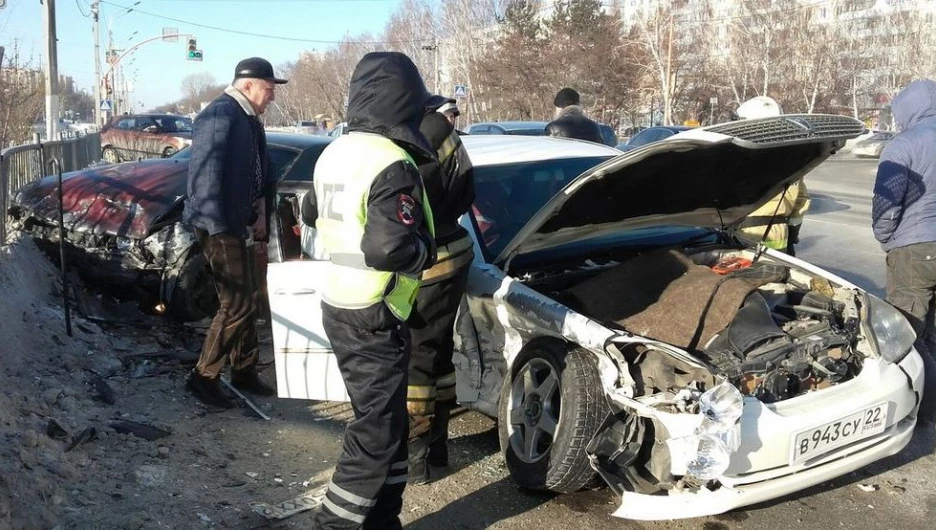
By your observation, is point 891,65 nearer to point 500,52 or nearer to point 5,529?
point 500,52

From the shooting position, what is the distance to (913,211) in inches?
174

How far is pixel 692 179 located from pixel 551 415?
146cm

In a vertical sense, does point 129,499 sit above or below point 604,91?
below

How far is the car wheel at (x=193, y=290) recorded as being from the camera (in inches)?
219

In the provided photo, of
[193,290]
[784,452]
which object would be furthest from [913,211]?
[193,290]

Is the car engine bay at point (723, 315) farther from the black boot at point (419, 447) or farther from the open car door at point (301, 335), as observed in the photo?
the open car door at point (301, 335)

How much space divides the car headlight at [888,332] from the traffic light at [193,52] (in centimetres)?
3239

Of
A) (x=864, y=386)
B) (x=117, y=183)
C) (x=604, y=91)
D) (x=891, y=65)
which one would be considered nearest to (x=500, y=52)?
(x=604, y=91)

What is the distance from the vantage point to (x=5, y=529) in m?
2.58

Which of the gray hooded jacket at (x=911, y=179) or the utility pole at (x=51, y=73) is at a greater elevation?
the utility pole at (x=51, y=73)

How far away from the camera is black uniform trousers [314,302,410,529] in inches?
108

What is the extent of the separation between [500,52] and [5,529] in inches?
1788

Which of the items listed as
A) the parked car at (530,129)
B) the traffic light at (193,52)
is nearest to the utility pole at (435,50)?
the traffic light at (193,52)

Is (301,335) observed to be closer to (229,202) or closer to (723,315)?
(229,202)
